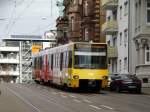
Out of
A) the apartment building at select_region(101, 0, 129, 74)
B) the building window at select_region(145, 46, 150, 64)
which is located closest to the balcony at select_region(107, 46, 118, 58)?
the apartment building at select_region(101, 0, 129, 74)

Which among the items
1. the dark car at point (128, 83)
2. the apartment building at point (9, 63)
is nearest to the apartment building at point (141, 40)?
the dark car at point (128, 83)

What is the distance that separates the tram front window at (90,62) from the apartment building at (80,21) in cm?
3676

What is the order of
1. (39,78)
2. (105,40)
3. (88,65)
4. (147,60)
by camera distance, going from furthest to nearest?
(105,40), (39,78), (147,60), (88,65)

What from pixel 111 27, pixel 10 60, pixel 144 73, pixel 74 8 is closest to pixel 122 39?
pixel 111 27

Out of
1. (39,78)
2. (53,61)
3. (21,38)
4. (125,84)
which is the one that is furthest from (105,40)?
(21,38)

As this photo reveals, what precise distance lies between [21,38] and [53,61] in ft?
293

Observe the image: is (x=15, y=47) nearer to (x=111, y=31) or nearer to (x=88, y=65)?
(x=111, y=31)

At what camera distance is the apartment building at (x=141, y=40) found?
52312 mm

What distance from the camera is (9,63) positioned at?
137 metres

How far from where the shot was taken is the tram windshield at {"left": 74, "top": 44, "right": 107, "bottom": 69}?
123ft

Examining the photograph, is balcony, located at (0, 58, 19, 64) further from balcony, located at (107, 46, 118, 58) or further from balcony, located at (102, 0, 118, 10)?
balcony, located at (107, 46, 118, 58)

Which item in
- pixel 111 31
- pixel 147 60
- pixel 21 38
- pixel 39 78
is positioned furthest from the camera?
pixel 21 38

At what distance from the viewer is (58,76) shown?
140ft

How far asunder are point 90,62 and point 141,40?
16.4 meters
